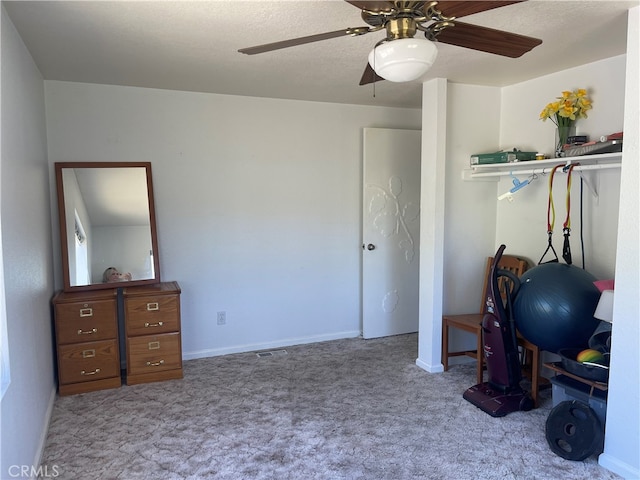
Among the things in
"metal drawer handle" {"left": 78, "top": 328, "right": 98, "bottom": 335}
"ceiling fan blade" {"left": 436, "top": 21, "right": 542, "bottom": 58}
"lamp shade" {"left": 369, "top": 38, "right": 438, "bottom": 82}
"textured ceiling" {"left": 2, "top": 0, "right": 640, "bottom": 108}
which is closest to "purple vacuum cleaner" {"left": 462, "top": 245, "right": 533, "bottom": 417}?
"textured ceiling" {"left": 2, "top": 0, "right": 640, "bottom": 108}

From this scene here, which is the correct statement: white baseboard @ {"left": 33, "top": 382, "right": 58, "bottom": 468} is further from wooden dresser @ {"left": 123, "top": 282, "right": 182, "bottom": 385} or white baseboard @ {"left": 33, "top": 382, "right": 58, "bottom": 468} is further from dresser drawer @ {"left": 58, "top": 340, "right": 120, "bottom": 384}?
wooden dresser @ {"left": 123, "top": 282, "right": 182, "bottom": 385}

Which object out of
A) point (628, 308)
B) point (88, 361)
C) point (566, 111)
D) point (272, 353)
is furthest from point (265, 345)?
point (566, 111)

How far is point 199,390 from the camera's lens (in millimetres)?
3369

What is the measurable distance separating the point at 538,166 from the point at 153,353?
3.11m

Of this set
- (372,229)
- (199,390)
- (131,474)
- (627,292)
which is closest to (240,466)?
(131,474)

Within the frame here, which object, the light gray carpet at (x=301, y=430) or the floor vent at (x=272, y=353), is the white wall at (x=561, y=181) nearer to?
the light gray carpet at (x=301, y=430)

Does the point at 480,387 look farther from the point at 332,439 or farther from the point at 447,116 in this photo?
the point at 447,116

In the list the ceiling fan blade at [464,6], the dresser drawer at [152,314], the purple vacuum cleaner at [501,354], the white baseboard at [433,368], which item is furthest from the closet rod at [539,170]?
the dresser drawer at [152,314]

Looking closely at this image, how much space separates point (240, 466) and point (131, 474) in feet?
1.77

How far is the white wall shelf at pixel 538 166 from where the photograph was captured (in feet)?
9.28

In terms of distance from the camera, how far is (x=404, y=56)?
167cm

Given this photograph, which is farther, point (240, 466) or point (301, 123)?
point (301, 123)

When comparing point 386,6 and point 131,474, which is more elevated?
point 386,6

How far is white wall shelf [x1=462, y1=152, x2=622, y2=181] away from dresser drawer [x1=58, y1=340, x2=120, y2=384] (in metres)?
2.97
